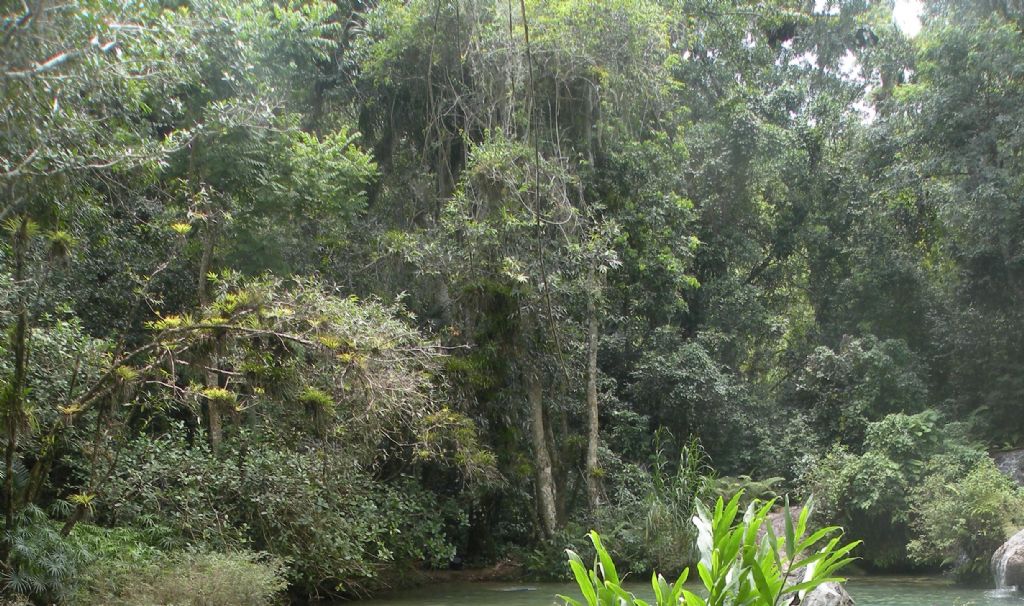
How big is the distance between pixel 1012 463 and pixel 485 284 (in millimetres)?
9743

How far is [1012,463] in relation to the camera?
51.6 feet

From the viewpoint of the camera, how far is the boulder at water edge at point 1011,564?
11.0 metres

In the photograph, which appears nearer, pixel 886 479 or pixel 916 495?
pixel 916 495

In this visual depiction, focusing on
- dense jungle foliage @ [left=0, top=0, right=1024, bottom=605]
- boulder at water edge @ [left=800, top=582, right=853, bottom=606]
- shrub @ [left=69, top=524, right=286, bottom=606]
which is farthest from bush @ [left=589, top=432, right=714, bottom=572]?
boulder at water edge @ [left=800, top=582, right=853, bottom=606]

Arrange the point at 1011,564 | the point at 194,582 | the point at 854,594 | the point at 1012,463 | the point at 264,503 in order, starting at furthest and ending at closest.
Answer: the point at 1012,463 < the point at 854,594 < the point at 1011,564 < the point at 264,503 < the point at 194,582

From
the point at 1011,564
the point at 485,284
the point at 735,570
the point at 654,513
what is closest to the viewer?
the point at 735,570

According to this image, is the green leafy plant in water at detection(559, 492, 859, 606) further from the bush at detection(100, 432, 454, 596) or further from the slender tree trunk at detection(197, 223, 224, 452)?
the slender tree trunk at detection(197, 223, 224, 452)

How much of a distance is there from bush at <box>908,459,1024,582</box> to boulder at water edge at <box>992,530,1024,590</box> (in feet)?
3.29

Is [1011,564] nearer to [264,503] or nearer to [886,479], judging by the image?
[886,479]

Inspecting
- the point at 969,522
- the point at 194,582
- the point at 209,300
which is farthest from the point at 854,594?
Answer: the point at 209,300

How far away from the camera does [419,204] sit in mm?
16500

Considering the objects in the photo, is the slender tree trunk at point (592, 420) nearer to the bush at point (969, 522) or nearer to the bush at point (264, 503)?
the bush at point (264, 503)

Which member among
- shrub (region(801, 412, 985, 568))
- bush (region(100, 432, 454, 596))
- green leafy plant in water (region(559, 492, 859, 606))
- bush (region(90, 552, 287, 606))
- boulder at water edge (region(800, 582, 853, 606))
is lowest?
bush (region(90, 552, 287, 606))

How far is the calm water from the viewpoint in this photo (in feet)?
34.7
